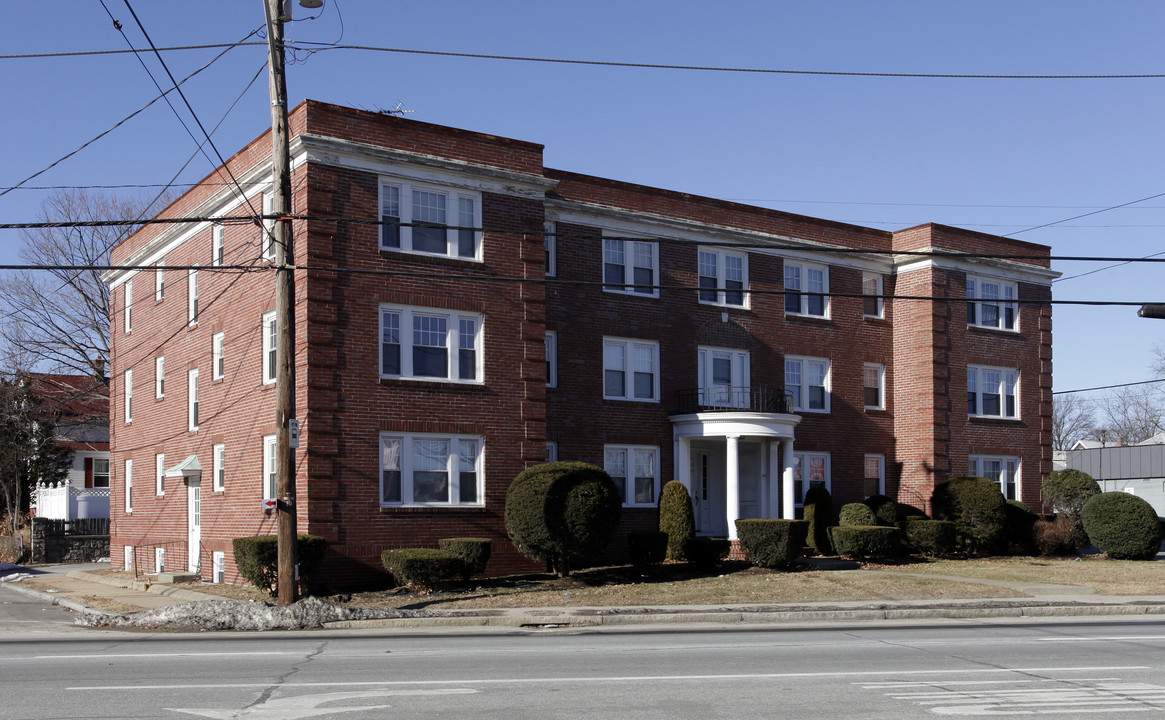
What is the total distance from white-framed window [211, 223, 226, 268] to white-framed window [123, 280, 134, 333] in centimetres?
802

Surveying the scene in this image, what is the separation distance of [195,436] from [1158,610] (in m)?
22.7

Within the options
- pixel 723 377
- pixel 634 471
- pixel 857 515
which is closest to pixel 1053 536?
pixel 857 515

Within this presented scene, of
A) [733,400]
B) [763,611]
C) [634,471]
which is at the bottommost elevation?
[763,611]

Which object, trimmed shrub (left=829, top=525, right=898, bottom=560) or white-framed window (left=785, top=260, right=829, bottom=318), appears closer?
trimmed shrub (left=829, top=525, right=898, bottom=560)

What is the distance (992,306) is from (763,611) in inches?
836

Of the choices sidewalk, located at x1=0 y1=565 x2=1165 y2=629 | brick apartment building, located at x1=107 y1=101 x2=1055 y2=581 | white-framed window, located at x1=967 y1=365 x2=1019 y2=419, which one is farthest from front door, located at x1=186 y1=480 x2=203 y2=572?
white-framed window, located at x1=967 y1=365 x2=1019 y2=419

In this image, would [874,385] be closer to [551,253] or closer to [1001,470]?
[1001,470]

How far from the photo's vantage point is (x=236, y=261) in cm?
2675

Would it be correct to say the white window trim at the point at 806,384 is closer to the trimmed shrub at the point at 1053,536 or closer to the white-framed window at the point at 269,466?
the trimmed shrub at the point at 1053,536

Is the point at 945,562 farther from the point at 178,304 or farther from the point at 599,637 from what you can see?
the point at 178,304

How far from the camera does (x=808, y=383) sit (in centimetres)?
3325

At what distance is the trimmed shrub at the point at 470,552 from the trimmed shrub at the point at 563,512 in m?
0.92

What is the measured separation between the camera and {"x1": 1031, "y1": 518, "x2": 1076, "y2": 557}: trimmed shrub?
31891mm

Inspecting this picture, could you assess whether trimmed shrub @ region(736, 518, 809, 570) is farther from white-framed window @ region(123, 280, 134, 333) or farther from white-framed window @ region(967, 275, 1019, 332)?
white-framed window @ region(123, 280, 134, 333)
